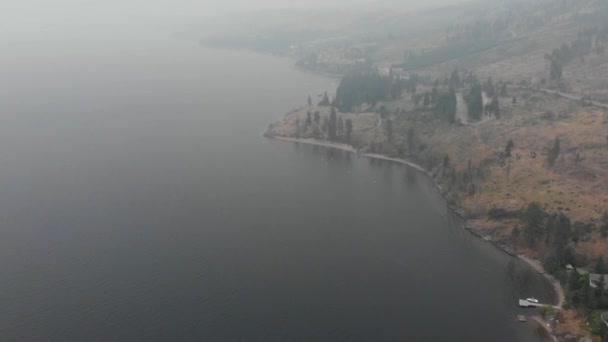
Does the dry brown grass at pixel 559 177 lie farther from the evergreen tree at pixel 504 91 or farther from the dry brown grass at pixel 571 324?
the evergreen tree at pixel 504 91

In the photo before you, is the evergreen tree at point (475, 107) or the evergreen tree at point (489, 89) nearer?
the evergreen tree at point (475, 107)

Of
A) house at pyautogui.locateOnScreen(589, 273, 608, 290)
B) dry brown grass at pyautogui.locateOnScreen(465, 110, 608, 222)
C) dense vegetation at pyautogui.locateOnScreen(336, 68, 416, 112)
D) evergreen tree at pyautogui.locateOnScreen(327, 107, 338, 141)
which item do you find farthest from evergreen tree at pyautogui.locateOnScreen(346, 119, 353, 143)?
house at pyautogui.locateOnScreen(589, 273, 608, 290)

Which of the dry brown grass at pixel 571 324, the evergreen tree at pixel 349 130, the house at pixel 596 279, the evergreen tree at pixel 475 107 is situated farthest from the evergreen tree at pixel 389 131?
the dry brown grass at pixel 571 324

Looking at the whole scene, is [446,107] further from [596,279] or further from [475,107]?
[596,279]

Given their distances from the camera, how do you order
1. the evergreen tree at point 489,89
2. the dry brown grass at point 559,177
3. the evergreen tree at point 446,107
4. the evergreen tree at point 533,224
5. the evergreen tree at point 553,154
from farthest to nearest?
the evergreen tree at point 489,89, the evergreen tree at point 446,107, the evergreen tree at point 553,154, the dry brown grass at point 559,177, the evergreen tree at point 533,224

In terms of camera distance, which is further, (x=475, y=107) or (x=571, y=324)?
(x=475, y=107)

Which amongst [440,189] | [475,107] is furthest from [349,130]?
[440,189]

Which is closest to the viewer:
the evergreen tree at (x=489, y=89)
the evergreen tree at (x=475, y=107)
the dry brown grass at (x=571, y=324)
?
the dry brown grass at (x=571, y=324)

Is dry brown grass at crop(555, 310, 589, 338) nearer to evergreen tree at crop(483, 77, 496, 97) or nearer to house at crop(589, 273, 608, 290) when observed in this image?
house at crop(589, 273, 608, 290)

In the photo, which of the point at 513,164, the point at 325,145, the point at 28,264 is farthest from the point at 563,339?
the point at 325,145
